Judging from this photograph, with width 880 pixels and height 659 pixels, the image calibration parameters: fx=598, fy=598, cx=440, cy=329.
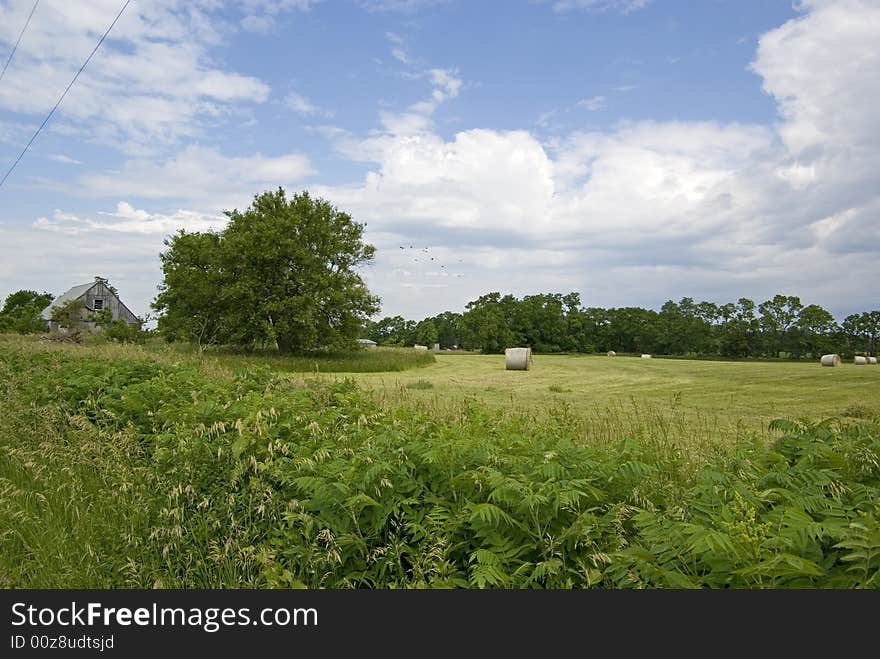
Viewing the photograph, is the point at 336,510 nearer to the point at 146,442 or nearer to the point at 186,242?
the point at 146,442

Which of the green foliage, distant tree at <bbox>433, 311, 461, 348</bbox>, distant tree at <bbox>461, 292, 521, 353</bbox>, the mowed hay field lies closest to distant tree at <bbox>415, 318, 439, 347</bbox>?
distant tree at <bbox>433, 311, 461, 348</bbox>

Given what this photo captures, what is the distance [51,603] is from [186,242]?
3971 centimetres

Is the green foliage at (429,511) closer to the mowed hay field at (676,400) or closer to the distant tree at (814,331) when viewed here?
the mowed hay field at (676,400)

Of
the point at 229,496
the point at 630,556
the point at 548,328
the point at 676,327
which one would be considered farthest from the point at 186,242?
the point at 676,327

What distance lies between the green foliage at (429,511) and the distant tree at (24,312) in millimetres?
57780

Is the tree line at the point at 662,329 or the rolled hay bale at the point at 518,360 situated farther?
the tree line at the point at 662,329

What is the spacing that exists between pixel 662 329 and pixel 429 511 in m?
92.0

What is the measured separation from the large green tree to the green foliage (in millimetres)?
28555

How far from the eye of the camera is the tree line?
251 ft

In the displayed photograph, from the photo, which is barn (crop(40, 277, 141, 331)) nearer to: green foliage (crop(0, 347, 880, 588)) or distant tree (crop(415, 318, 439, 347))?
distant tree (crop(415, 318, 439, 347))

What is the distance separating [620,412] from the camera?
12383 millimetres

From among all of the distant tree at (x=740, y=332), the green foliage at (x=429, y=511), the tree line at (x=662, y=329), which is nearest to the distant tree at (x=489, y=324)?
the tree line at (x=662, y=329)

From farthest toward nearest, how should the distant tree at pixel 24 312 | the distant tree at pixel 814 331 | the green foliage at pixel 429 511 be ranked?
1. the distant tree at pixel 814 331
2. the distant tree at pixel 24 312
3. the green foliage at pixel 429 511

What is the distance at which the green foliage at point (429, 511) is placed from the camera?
3.36 metres
